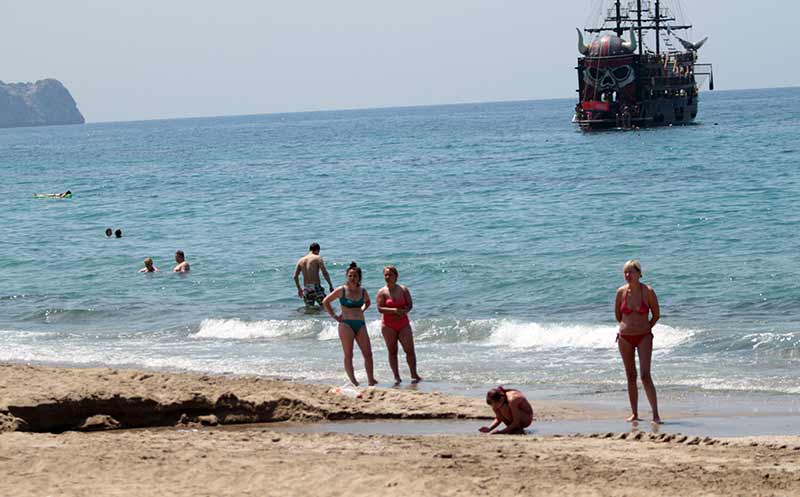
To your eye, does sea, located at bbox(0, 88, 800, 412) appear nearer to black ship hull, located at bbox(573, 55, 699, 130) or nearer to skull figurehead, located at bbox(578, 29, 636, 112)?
skull figurehead, located at bbox(578, 29, 636, 112)

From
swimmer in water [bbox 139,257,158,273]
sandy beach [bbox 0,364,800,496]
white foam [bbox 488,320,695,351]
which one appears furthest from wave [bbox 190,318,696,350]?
swimmer in water [bbox 139,257,158,273]

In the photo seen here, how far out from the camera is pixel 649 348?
31.2 feet

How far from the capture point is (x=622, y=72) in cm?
7188

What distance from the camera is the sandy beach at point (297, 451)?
6945 mm

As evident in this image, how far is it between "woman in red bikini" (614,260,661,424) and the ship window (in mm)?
64193

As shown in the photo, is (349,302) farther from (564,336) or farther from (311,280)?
(311,280)

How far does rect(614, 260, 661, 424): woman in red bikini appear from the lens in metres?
9.37

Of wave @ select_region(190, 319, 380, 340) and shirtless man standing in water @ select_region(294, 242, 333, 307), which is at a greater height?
shirtless man standing in water @ select_region(294, 242, 333, 307)

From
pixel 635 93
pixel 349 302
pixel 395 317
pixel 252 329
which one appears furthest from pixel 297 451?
pixel 635 93

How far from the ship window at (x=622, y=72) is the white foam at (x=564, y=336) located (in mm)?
58840

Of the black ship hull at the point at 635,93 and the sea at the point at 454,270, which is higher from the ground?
the black ship hull at the point at 635,93

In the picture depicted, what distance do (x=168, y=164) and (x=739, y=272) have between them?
2007 inches

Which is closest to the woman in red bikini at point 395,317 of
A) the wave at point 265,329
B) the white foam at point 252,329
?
the wave at point 265,329

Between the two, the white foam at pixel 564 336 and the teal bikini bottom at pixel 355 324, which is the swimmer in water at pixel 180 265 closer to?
the white foam at pixel 564 336
